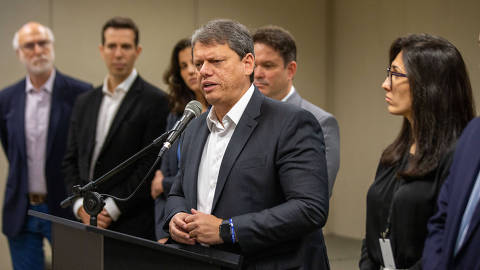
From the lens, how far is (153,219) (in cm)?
357

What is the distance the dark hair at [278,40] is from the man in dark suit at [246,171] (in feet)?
2.81

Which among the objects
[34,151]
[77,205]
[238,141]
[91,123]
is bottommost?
[77,205]

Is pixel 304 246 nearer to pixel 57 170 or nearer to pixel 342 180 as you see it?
pixel 57 170

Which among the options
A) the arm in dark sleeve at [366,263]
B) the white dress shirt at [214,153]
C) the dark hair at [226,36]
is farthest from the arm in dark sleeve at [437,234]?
the dark hair at [226,36]

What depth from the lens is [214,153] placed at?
7.00ft

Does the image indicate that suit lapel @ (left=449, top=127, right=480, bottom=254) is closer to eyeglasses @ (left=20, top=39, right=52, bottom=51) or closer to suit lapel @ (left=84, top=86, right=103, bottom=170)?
suit lapel @ (left=84, top=86, right=103, bottom=170)

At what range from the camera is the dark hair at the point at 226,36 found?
208 centimetres

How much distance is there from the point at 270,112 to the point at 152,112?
164cm

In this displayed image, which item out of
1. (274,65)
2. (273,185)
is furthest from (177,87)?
(273,185)

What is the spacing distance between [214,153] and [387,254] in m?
0.70

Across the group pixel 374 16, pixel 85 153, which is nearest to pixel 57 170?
pixel 85 153

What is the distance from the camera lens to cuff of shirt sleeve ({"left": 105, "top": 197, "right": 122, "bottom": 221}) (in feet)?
11.0

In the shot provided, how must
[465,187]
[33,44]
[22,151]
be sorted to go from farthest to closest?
1. [33,44]
2. [22,151]
3. [465,187]

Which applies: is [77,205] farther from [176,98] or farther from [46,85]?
[46,85]
